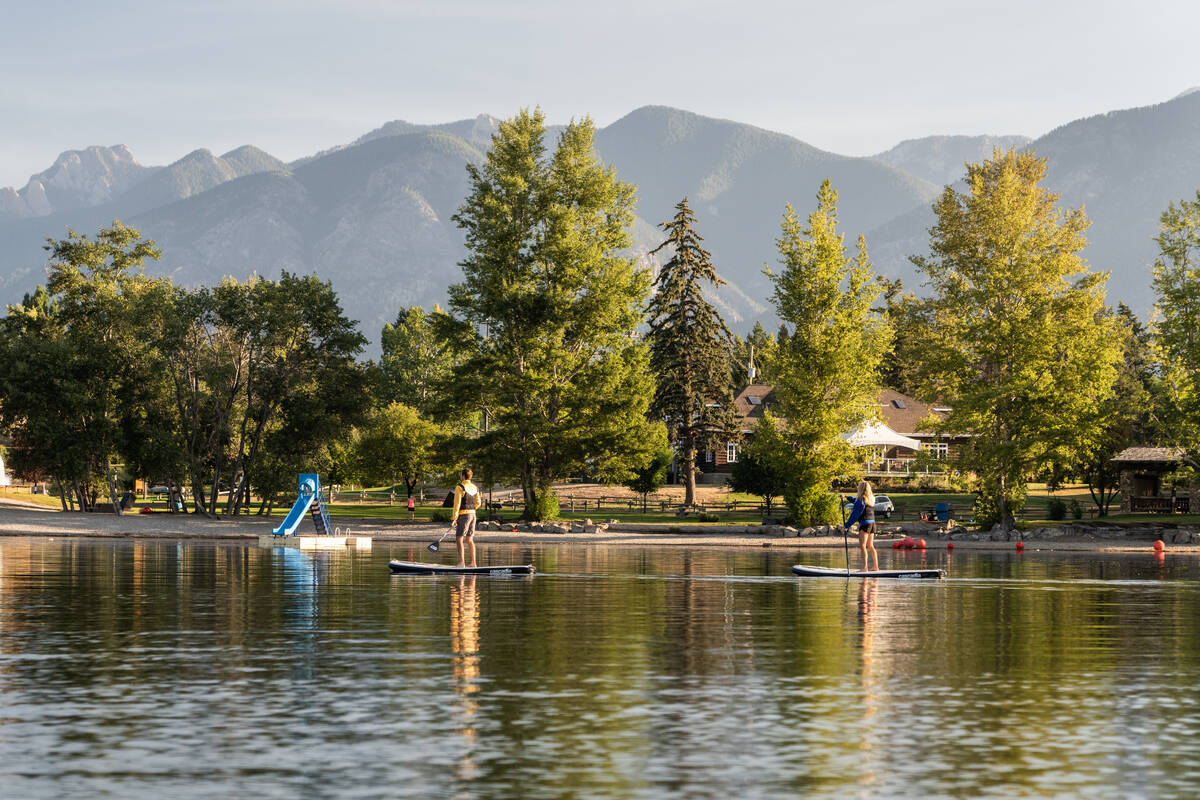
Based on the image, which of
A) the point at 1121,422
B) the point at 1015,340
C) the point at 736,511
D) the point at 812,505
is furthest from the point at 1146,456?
the point at 812,505

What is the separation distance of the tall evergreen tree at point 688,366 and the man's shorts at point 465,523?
53.0 meters

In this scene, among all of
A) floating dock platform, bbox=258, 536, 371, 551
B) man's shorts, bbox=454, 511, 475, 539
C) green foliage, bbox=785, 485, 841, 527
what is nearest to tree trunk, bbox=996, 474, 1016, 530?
green foliage, bbox=785, 485, 841, 527

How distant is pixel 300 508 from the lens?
2120 inches

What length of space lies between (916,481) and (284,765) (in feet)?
304

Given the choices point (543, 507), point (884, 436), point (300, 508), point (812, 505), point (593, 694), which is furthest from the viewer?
point (884, 436)

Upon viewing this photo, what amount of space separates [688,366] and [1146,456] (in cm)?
2894

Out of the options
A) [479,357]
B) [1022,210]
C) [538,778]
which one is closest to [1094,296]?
[1022,210]

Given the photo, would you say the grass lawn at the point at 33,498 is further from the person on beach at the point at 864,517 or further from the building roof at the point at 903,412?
the person on beach at the point at 864,517

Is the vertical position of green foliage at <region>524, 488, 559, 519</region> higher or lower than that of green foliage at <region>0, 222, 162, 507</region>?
lower

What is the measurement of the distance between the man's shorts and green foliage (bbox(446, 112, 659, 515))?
3174cm

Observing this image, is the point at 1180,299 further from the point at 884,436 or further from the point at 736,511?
the point at 884,436

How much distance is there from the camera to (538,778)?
9.63m

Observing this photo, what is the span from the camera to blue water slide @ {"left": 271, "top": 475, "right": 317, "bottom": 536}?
2088 inches

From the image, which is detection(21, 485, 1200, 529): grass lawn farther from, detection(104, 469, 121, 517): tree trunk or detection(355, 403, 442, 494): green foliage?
detection(104, 469, 121, 517): tree trunk
